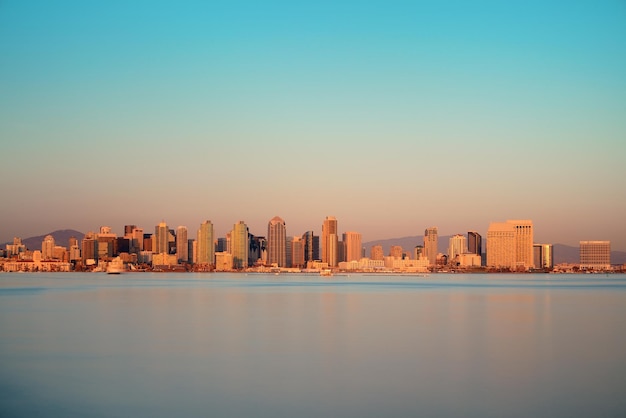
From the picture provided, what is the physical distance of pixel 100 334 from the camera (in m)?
37.0

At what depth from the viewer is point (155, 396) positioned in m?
21.0

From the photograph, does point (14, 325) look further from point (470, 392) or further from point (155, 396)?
point (470, 392)

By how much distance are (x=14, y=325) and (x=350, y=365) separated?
79.7 ft

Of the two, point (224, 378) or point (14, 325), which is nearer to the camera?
point (224, 378)

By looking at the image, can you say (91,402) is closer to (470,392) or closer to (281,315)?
(470,392)

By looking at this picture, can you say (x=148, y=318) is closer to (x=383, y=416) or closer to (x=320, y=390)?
(x=320, y=390)

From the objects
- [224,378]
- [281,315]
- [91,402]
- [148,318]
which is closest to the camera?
[91,402]

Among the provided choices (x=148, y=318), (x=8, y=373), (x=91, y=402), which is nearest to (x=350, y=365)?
(x=91, y=402)

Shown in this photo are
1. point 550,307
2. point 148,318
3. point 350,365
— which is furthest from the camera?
point 550,307

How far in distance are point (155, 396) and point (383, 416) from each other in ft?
Result: 23.0

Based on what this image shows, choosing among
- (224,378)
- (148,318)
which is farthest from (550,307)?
(224,378)

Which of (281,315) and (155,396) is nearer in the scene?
(155,396)

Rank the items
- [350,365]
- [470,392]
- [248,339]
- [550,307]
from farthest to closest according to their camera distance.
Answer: [550,307] → [248,339] → [350,365] → [470,392]

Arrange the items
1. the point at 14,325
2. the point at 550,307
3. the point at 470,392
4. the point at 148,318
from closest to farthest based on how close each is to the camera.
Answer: the point at 470,392
the point at 14,325
the point at 148,318
the point at 550,307
